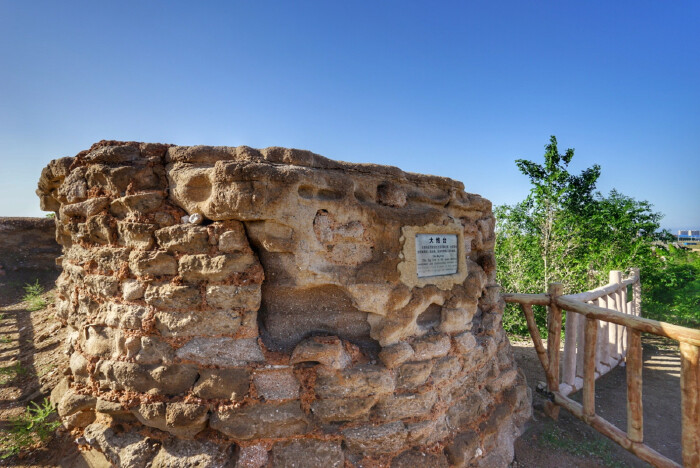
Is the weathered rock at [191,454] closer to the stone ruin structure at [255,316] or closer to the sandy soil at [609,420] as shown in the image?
the stone ruin structure at [255,316]

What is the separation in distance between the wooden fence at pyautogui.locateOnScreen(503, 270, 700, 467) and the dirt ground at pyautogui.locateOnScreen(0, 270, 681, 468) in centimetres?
19

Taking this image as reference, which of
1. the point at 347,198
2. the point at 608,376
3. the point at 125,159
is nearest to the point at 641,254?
the point at 608,376

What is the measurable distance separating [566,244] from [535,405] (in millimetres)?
5372

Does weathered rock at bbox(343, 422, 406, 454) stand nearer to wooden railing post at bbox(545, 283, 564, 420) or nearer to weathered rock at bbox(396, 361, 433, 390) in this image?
weathered rock at bbox(396, 361, 433, 390)

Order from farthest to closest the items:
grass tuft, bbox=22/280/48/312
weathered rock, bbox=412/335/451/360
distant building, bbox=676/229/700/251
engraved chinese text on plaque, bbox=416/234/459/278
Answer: distant building, bbox=676/229/700/251
grass tuft, bbox=22/280/48/312
engraved chinese text on plaque, bbox=416/234/459/278
weathered rock, bbox=412/335/451/360

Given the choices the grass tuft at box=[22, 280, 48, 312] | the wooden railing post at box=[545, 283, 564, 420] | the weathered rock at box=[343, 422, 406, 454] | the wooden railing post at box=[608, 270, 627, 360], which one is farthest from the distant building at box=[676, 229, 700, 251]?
the grass tuft at box=[22, 280, 48, 312]

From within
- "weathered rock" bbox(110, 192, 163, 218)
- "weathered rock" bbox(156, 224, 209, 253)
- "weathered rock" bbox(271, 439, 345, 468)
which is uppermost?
"weathered rock" bbox(110, 192, 163, 218)

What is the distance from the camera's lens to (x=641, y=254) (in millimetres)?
8453

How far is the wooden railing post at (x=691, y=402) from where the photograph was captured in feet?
8.73

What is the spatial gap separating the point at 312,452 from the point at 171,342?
1215 millimetres

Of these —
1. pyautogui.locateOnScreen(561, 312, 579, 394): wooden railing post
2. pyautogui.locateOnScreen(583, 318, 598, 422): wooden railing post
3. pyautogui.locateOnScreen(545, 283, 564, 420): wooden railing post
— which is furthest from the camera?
pyautogui.locateOnScreen(561, 312, 579, 394): wooden railing post

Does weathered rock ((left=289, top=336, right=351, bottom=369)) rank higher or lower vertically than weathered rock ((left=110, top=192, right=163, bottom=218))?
lower

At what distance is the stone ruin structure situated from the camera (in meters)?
2.24

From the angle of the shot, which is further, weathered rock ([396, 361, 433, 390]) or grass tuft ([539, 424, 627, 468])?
grass tuft ([539, 424, 627, 468])
